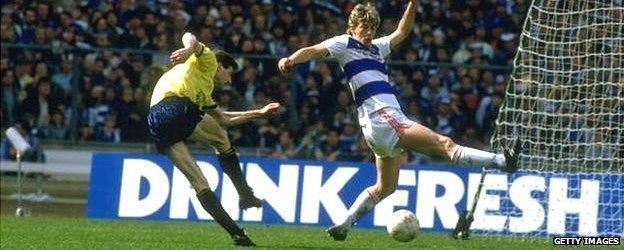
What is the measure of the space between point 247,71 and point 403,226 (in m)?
10.1

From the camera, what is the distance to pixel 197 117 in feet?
45.3

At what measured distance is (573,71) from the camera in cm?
1673

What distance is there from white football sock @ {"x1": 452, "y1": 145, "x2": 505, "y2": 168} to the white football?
0.81m

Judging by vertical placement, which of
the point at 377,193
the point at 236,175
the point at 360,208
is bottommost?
the point at 360,208

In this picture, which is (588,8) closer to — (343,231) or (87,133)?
(343,231)

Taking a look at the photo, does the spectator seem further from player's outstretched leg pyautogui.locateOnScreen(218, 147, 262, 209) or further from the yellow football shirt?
the yellow football shirt

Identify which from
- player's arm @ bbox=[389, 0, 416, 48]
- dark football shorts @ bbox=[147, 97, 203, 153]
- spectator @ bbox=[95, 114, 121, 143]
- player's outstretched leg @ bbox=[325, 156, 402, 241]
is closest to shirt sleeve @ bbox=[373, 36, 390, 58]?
player's arm @ bbox=[389, 0, 416, 48]

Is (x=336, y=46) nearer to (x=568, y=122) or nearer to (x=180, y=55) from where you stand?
(x=180, y=55)

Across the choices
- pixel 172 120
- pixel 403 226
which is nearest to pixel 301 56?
pixel 172 120

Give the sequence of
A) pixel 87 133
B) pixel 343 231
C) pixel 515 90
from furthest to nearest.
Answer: pixel 87 133 → pixel 515 90 → pixel 343 231

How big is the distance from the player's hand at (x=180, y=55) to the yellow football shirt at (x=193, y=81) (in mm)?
431

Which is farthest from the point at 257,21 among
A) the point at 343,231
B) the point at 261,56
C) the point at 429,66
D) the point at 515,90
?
the point at 343,231

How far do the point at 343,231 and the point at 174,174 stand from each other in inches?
222

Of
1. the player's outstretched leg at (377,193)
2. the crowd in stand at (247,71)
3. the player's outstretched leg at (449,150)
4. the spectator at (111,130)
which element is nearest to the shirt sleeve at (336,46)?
the player's outstretched leg at (449,150)
